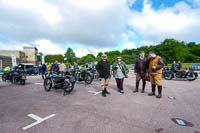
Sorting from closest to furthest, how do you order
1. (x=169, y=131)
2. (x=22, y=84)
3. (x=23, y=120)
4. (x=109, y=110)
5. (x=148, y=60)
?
(x=169, y=131) → (x=23, y=120) → (x=109, y=110) → (x=148, y=60) → (x=22, y=84)

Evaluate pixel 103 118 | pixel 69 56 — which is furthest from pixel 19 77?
pixel 69 56

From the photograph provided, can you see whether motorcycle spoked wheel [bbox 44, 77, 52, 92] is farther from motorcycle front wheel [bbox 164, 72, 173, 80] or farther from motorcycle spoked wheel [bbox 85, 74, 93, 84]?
motorcycle front wheel [bbox 164, 72, 173, 80]

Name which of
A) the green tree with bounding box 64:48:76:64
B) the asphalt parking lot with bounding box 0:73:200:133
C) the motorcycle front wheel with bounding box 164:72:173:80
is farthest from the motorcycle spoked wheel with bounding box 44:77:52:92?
the green tree with bounding box 64:48:76:64

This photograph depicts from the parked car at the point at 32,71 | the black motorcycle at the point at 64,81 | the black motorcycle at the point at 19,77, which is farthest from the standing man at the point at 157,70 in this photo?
the parked car at the point at 32,71

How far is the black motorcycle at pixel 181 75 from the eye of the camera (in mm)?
8539

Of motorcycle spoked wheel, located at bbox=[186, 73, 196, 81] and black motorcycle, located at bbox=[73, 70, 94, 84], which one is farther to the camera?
motorcycle spoked wheel, located at bbox=[186, 73, 196, 81]

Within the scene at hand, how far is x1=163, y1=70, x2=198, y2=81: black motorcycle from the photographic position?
8.54 metres

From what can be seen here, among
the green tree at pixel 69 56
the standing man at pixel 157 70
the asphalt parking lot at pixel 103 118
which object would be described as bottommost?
the asphalt parking lot at pixel 103 118

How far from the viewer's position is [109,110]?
3.01m

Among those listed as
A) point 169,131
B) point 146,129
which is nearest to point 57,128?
point 146,129

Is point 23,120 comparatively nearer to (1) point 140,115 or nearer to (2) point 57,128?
(2) point 57,128

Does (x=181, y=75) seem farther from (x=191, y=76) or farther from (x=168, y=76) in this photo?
(x=168, y=76)

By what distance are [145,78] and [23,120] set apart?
446 centimetres

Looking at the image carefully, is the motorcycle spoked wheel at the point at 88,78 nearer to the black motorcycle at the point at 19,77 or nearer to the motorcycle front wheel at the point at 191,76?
the black motorcycle at the point at 19,77
